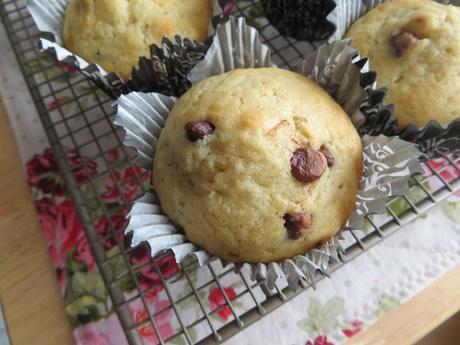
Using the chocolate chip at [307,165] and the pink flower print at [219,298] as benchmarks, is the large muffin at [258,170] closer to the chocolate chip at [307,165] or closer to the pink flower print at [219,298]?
the chocolate chip at [307,165]

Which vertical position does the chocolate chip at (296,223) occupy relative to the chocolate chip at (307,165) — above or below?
below

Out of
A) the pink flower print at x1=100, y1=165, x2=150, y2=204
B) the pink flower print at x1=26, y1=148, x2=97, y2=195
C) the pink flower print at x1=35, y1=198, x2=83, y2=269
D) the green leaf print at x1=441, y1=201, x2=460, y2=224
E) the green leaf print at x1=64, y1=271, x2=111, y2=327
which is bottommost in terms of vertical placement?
the green leaf print at x1=441, y1=201, x2=460, y2=224

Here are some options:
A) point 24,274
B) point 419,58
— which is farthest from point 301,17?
point 24,274

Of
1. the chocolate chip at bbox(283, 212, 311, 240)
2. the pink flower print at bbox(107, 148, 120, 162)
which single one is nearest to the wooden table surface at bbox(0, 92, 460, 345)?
the pink flower print at bbox(107, 148, 120, 162)

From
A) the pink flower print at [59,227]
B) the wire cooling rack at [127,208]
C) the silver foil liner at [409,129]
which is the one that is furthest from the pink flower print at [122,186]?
the silver foil liner at [409,129]

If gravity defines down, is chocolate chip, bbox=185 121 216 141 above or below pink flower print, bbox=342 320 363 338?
above

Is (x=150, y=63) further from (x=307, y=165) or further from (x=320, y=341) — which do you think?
(x=320, y=341)

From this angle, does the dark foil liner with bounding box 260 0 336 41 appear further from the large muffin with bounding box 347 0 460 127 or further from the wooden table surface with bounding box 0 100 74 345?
the wooden table surface with bounding box 0 100 74 345

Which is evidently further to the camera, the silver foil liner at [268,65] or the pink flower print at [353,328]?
the pink flower print at [353,328]
